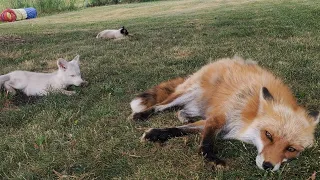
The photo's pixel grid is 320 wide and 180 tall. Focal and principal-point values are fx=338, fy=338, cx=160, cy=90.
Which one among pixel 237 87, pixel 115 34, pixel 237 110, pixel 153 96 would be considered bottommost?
pixel 115 34

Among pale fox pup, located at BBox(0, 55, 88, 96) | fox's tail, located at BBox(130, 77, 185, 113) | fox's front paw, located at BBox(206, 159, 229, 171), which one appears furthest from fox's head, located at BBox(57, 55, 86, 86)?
fox's front paw, located at BBox(206, 159, 229, 171)

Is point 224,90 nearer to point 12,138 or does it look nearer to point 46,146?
A: point 46,146

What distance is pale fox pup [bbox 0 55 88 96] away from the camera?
201 inches

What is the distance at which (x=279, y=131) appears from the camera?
2.81m

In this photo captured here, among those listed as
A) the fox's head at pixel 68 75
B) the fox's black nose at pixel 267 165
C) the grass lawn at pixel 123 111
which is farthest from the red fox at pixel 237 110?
the fox's head at pixel 68 75

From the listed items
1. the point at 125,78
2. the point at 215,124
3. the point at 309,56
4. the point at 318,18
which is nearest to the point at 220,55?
the point at 309,56

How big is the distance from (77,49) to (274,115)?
21.2ft

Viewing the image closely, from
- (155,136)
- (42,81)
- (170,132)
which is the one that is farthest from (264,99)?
(42,81)

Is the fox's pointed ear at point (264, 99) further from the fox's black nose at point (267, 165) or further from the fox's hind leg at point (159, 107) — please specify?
the fox's hind leg at point (159, 107)

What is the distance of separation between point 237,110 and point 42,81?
3248 mm

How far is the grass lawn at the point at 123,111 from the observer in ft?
9.32

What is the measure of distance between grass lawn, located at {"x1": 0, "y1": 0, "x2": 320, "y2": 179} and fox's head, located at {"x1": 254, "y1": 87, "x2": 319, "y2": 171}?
3.7 inches

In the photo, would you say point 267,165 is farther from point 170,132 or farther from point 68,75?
point 68,75

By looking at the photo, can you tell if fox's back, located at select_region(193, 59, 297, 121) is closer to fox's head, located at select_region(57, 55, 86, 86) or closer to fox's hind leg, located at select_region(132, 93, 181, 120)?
fox's hind leg, located at select_region(132, 93, 181, 120)
